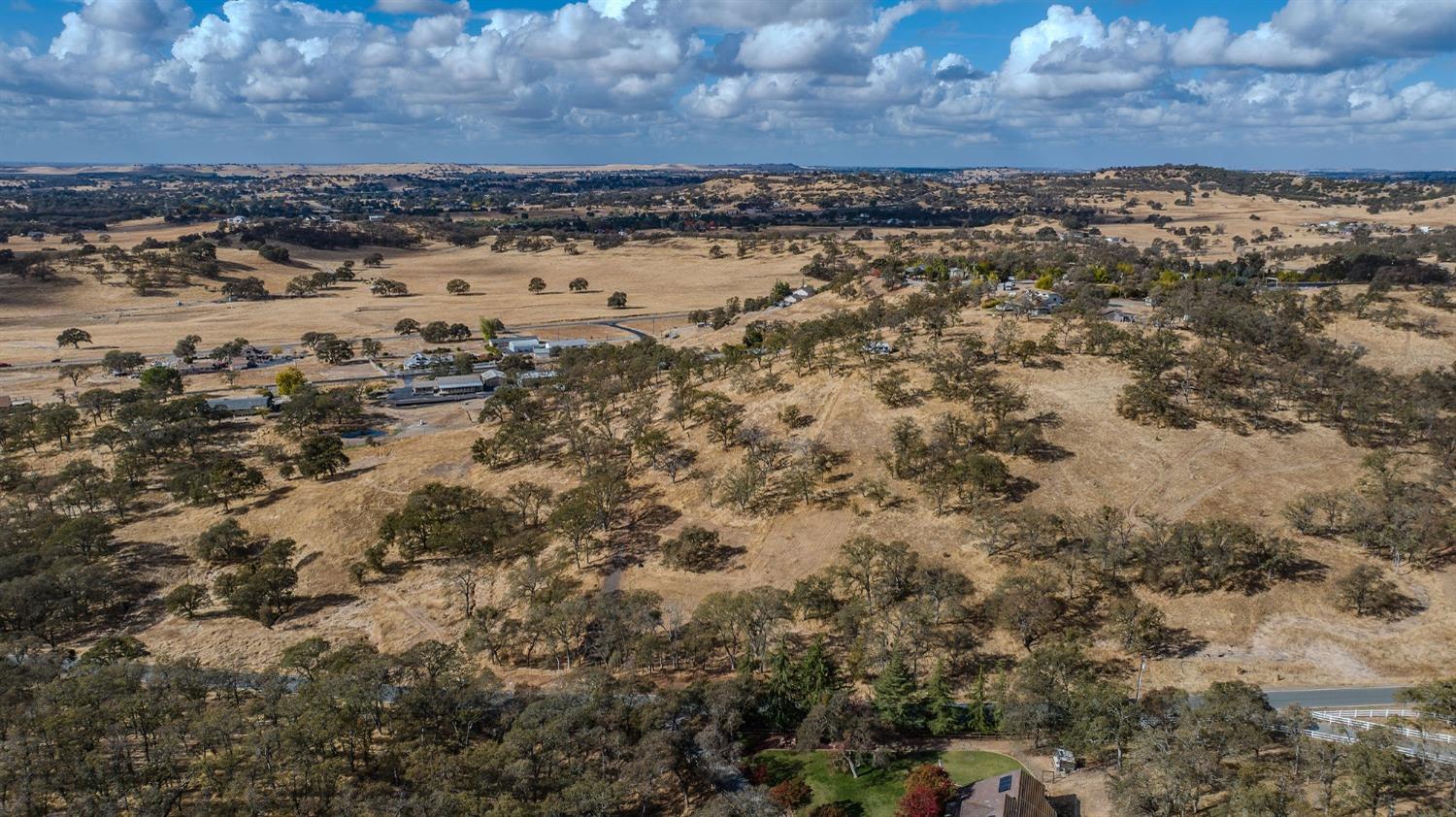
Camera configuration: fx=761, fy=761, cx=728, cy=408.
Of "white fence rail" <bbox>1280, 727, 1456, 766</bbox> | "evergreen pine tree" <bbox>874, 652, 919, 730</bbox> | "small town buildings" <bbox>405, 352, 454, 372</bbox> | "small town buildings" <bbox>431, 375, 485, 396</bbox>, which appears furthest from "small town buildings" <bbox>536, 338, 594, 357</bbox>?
"white fence rail" <bbox>1280, 727, 1456, 766</bbox>

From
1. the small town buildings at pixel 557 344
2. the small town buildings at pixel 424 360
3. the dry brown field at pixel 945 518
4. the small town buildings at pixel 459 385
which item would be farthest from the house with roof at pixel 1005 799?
the small town buildings at pixel 424 360

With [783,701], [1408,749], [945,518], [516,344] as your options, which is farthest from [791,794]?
[516,344]

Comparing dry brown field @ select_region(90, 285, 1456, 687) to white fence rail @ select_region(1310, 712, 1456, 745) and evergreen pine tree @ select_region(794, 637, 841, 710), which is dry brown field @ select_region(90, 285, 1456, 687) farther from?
evergreen pine tree @ select_region(794, 637, 841, 710)

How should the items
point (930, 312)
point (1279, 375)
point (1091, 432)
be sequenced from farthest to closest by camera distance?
point (930, 312)
point (1279, 375)
point (1091, 432)

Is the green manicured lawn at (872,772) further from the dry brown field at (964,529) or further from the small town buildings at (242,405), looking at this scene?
the small town buildings at (242,405)

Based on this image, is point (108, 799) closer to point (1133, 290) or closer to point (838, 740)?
point (838, 740)

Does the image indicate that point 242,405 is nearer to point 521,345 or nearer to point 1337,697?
point 521,345

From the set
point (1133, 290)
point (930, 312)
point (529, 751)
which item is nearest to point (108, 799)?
point (529, 751)
